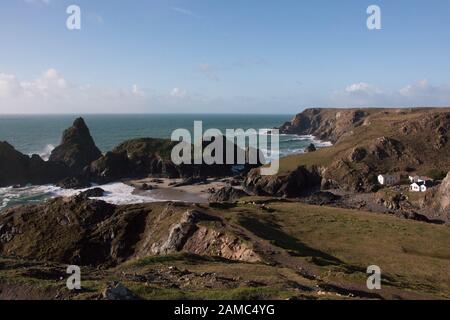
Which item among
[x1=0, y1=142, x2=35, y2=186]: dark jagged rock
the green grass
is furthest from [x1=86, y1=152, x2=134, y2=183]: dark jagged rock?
the green grass

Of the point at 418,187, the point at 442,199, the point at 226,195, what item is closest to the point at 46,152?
the point at 226,195

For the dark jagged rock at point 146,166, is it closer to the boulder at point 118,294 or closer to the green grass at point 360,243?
the green grass at point 360,243

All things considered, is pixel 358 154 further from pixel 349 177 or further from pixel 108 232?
pixel 108 232
